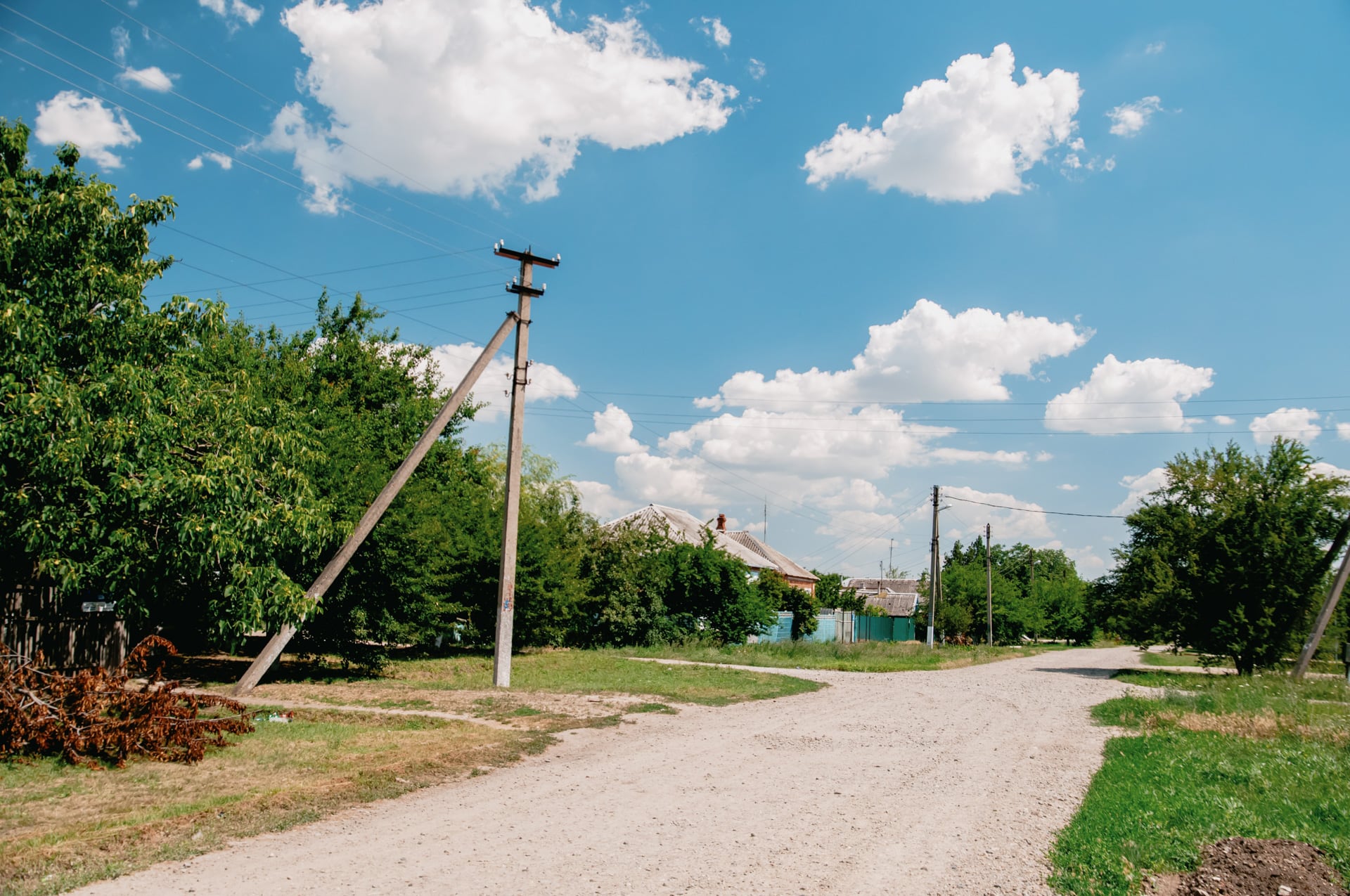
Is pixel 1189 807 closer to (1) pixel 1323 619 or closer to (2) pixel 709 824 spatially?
(2) pixel 709 824

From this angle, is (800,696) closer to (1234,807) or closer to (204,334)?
(1234,807)

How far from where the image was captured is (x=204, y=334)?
11312 millimetres

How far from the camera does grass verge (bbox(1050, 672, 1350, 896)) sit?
6.02 m

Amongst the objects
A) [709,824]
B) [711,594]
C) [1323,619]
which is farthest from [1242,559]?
[709,824]

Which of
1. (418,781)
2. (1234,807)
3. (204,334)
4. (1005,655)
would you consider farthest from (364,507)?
(1005,655)

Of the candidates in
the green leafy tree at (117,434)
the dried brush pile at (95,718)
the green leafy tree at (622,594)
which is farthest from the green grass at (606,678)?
the dried brush pile at (95,718)

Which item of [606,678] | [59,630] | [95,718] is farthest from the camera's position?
[606,678]

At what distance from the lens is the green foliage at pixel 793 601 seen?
39.3 meters

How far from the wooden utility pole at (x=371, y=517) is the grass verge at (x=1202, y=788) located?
10.2 metres

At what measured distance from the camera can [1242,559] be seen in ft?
80.7

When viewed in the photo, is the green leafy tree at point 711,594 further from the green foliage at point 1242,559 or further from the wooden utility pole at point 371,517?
the wooden utility pole at point 371,517

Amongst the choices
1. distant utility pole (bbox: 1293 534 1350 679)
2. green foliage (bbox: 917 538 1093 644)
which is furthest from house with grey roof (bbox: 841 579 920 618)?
distant utility pole (bbox: 1293 534 1350 679)

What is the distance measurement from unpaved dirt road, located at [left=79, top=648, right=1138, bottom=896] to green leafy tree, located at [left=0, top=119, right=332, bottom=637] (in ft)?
14.5

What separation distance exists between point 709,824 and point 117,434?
7.19 metres
